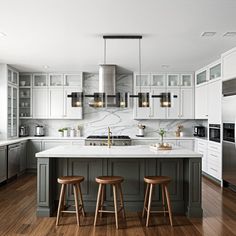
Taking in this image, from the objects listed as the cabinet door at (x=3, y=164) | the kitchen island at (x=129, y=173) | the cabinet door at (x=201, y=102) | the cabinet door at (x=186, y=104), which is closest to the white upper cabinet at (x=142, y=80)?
the cabinet door at (x=186, y=104)

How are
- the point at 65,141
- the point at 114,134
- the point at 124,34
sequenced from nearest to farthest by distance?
the point at 124,34, the point at 65,141, the point at 114,134

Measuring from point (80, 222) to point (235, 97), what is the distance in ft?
11.3

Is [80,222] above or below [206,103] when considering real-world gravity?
below

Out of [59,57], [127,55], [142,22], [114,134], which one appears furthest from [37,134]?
[142,22]

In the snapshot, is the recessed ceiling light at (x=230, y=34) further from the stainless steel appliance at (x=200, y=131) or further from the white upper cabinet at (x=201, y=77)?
the stainless steel appliance at (x=200, y=131)

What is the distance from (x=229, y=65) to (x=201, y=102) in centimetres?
178

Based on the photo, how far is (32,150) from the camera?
7.14m

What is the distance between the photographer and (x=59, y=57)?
228 inches

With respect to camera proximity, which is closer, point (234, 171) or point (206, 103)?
point (234, 171)

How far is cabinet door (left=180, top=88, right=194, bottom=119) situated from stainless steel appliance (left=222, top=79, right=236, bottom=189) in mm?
1979

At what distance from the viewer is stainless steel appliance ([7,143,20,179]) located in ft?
19.5

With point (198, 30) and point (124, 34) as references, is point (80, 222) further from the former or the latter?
point (198, 30)

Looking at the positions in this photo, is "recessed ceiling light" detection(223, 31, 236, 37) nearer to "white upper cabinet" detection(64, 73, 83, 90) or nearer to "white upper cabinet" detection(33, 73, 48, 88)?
"white upper cabinet" detection(64, 73, 83, 90)

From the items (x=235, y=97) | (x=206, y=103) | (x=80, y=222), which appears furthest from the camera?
(x=206, y=103)
